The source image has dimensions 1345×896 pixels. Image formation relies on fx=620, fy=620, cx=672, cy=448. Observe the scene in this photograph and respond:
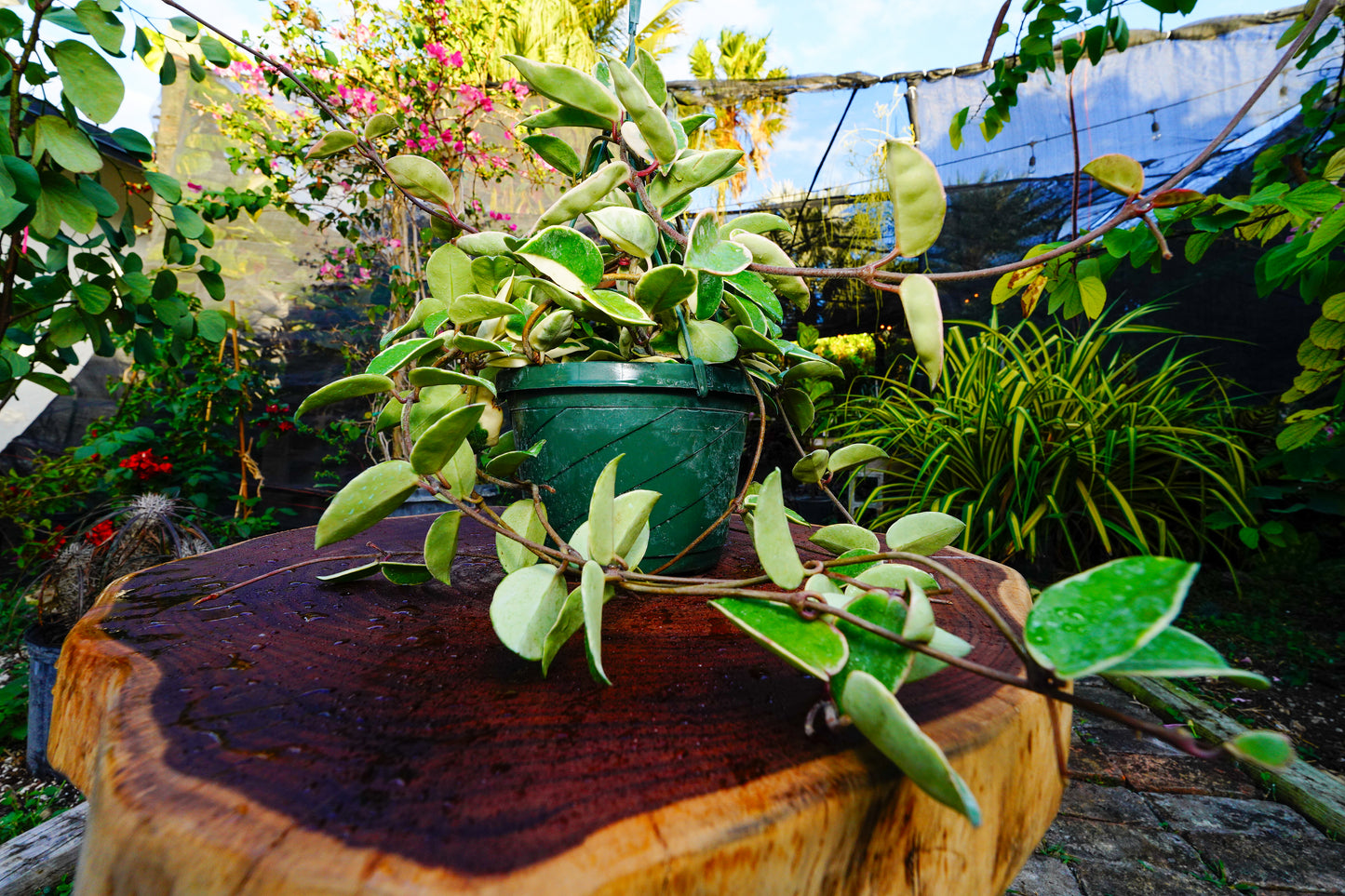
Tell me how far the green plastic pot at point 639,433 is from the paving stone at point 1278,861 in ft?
3.85

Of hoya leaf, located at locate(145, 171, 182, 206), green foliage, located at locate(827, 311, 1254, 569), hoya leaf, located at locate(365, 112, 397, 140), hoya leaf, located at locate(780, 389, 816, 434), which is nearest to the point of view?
hoya leaf, located at locate(365, 112, 397, 140)

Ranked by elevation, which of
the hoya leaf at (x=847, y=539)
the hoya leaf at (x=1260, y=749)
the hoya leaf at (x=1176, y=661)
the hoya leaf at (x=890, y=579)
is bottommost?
the hoya leaf at (x=1260, y=749)

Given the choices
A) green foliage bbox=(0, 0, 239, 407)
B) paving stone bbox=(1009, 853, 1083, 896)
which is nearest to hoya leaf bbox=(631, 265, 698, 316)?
green foliage bbox=(0, 0, 239, 407)

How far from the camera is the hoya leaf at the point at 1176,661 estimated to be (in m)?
0.23

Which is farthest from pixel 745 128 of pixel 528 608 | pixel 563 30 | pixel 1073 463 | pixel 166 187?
pixel 563 30

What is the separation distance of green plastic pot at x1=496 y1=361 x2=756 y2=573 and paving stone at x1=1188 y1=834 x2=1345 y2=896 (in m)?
1.17

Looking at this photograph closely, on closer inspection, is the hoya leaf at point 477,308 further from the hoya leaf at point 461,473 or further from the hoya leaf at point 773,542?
the hoya leaf at point 773,542

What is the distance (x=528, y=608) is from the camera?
0.39 metres

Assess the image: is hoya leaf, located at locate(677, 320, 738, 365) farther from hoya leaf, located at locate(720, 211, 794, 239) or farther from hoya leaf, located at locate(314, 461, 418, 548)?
hoya leaf, located at locate(314, 461, 418, 548)

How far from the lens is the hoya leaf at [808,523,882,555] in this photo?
544 mm

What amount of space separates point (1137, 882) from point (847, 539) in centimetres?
105

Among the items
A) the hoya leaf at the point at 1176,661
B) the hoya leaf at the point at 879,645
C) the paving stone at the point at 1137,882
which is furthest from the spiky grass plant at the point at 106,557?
the paving stone at the point at 1137,882

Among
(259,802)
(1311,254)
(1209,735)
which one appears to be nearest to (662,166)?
(259,802)

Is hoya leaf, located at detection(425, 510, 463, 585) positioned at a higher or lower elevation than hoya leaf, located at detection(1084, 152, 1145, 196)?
lower
